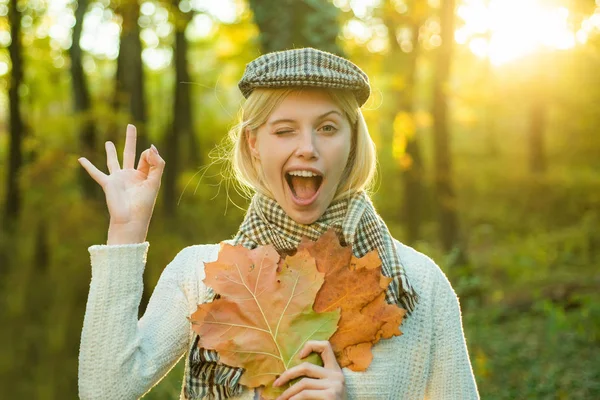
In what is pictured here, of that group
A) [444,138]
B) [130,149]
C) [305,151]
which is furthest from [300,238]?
[444,138]

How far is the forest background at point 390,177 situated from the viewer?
600 centimetres

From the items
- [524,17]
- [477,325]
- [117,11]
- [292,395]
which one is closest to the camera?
[292,395]

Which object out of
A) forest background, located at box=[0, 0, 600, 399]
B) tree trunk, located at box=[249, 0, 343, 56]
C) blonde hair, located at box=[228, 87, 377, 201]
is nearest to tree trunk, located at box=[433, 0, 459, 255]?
forest background, located at box=[0, 0, 600, 399]

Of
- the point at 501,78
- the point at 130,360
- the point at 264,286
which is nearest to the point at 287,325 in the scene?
the point at 264,286

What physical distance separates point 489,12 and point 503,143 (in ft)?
57.9

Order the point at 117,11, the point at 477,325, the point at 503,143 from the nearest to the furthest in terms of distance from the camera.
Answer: the point at 117,11, the point at 477,325, the point at 503,143

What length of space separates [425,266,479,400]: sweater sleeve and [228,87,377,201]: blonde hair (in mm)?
466

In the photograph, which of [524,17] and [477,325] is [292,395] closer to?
[477,325]

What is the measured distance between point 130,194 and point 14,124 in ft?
32.3

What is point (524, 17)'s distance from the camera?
1177cm

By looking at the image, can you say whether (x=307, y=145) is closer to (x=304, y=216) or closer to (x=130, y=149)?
(x=304, y=216)

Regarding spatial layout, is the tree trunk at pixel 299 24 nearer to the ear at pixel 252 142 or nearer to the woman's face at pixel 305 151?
the ear at pixel 252 142

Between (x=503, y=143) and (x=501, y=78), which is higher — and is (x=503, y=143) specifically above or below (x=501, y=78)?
below

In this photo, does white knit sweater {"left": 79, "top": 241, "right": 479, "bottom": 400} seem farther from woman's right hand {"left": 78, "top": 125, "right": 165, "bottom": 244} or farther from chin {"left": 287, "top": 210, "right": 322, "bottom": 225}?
chin {"left": 287, "top": 210, "right": 322, "bottom": 225}
